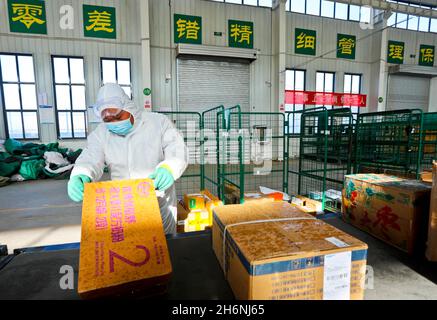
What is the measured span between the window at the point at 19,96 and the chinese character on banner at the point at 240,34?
581 cm

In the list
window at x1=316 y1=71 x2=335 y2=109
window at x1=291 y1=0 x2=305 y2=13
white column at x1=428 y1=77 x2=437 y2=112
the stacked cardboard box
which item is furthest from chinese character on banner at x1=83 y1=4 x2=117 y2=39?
white column at x1=428 y1=77 x2=437 y2=112

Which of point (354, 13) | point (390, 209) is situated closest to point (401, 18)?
point (354, 13)

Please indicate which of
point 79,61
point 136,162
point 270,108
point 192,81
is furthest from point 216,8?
point 136,162

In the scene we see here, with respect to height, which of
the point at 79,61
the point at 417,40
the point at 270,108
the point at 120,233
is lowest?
the point at 120,233

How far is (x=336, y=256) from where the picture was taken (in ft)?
2.13

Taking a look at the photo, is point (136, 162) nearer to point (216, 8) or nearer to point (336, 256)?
point (336, 256)

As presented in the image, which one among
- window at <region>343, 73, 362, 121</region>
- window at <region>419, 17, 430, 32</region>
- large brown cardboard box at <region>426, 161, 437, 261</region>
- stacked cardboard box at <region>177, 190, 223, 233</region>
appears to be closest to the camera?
large brown cardboard box at <region>426, 161, 437, 261</region>

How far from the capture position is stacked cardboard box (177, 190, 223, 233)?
7.38 feet

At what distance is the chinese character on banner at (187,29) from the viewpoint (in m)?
7.48

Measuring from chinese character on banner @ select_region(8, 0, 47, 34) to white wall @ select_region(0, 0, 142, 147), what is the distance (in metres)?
0.12

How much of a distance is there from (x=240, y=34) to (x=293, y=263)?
341 inches

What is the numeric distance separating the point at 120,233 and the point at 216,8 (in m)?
8.56

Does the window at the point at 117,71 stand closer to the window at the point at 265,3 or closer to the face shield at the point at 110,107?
the window at the point at 265,3

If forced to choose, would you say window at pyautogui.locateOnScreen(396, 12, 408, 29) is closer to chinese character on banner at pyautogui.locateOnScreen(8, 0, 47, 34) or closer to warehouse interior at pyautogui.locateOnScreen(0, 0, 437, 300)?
warehouse interior at pyautogui.locateOnScreen(0, 0, 437, 300)
